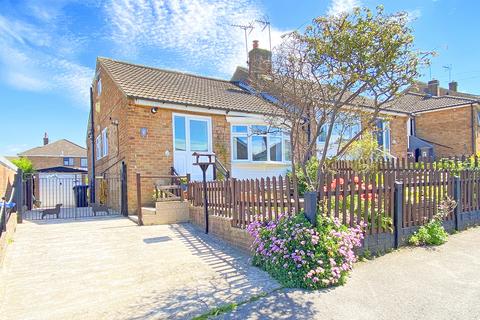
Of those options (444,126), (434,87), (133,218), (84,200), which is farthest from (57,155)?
(444,126)

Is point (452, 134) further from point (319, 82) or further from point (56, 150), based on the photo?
point (56, 150)

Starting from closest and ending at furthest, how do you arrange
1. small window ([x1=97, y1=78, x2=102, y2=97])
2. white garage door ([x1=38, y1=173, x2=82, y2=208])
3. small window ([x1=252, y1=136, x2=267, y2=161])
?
small window ([x1=252, y1=136, x2=267, y2=161]), white garage door ([x1=38, y1=173, x2=82, y2=208]), small window ([x1=97, y1=78, x2=102, y2=97])

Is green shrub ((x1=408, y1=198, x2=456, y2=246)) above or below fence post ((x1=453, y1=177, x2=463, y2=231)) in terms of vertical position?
below

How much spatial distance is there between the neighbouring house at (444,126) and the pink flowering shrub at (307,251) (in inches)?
706

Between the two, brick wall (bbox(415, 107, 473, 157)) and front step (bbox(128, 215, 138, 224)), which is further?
brick wall (bbox(415, 107, 473, 157))

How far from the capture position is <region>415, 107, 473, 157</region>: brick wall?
21.1m

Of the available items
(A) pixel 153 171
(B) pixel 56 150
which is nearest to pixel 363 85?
(A) pixel 153 171

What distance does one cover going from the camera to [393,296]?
411 cm

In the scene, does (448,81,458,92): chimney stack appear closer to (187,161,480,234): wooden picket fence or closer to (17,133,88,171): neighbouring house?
(187,161,480,234): wooden picket fence

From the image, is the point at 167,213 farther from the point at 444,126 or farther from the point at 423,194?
the point at 444,126

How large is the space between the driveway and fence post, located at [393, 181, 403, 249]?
61 centimetres

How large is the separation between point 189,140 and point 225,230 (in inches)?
231

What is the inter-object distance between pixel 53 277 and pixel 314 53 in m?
5.43

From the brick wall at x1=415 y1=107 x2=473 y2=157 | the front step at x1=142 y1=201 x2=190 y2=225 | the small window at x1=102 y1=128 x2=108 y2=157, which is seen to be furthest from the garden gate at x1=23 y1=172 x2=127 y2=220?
the brick wall at x1=415 y1=107 x2=473 y2=157
